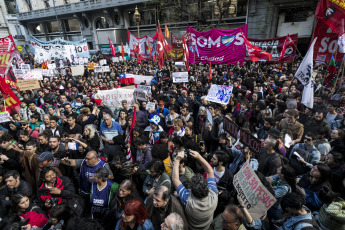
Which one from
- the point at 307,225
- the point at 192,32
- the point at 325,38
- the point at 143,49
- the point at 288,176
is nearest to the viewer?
the point at 307,225

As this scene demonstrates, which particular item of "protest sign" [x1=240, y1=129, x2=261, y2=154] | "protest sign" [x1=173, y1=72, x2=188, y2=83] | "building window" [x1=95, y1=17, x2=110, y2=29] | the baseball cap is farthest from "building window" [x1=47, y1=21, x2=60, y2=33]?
"protest sign" [x1=240, y1=129, x2=261, y2=154]

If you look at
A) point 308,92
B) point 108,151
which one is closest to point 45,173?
point 108,151

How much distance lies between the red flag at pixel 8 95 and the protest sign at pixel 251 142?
6298 mm

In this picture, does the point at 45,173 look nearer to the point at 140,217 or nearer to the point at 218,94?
the point at 140,217

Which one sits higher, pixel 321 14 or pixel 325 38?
pixel 321 14

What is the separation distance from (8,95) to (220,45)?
24.7ft

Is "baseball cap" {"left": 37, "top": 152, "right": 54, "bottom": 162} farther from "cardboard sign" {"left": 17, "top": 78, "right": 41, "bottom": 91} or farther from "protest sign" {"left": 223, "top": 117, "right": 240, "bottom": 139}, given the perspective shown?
"cardboard sign" {"left": 17, "top": 78, "right": 41, "bottom": 91}

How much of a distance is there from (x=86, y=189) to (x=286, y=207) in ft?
9.30

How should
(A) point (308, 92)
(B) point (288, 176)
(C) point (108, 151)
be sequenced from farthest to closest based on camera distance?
(A) point (308, 92) < (C) point (108, 151) < (B) point (288, 176)

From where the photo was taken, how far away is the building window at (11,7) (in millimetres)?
40344

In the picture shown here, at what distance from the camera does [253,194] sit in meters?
2.23

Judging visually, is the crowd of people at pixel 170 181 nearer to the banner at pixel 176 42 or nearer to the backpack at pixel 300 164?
the backpack at pixel 300 164

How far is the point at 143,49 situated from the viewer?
1229 centimetres

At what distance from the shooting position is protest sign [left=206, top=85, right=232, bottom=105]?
18.8 feet
